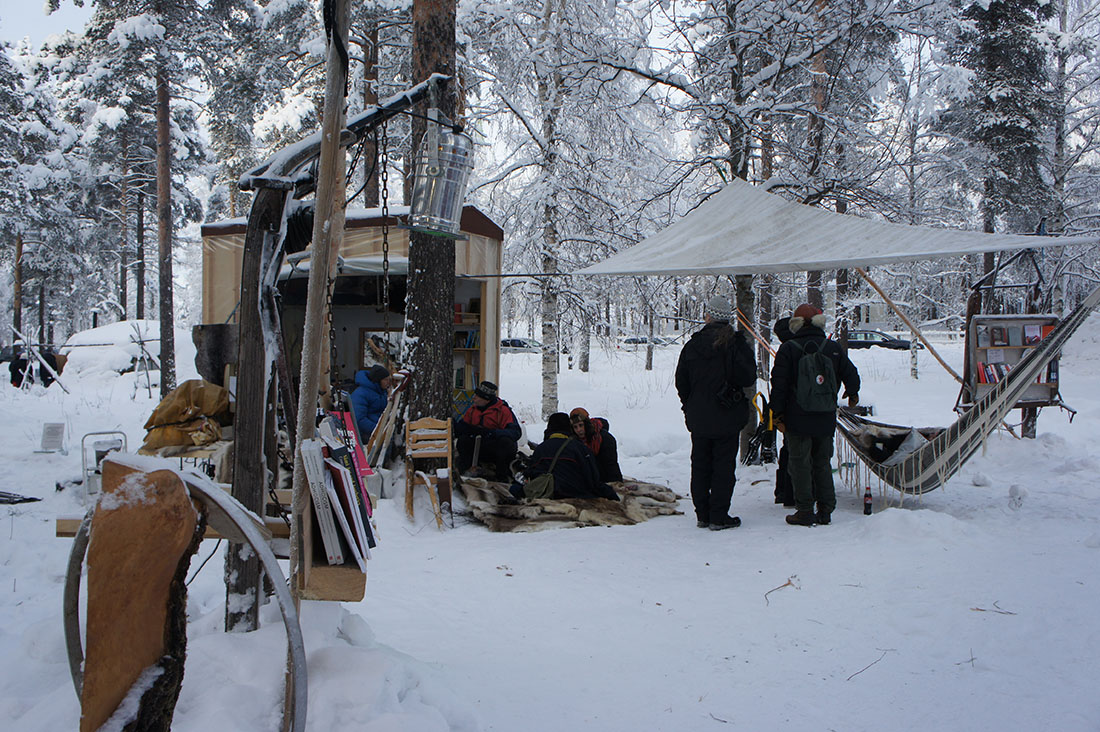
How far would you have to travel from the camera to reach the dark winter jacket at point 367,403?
7.16 metres

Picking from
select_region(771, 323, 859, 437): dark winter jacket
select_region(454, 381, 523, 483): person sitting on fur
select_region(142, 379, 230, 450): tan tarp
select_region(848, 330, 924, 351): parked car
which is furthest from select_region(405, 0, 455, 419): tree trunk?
select_region(848, 330, 924, 351): parked car

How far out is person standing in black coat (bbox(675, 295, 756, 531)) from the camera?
17.2 ft

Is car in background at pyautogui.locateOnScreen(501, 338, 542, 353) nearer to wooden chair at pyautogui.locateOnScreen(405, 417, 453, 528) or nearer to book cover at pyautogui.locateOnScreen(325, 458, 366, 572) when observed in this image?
wooden chair at pyautogui.locateOnScreen(405, 417, 453, 528)

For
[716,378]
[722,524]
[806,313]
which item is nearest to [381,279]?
[716,378]

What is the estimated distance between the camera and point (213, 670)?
7.57 feet

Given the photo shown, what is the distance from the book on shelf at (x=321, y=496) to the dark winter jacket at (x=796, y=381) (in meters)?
3.95

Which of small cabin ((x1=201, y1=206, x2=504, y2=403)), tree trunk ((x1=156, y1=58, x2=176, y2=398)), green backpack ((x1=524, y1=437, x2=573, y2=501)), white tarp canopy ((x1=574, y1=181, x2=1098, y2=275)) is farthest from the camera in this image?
tree trunk ((x1=156, y1=58, x2=176, y2=398))

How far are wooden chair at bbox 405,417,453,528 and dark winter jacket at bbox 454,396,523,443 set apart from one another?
49.7 inches

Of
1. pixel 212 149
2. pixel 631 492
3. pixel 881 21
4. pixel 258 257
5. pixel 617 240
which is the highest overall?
pixel 212 149

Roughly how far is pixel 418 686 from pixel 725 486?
3255 mm

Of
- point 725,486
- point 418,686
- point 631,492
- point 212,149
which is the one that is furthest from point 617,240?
point 212,149

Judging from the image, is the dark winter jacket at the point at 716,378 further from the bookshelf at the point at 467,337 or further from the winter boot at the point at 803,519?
the bookshelf at the point at 467,337

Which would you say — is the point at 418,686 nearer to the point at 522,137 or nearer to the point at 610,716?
the point at 610,716

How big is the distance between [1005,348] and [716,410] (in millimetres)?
4300
